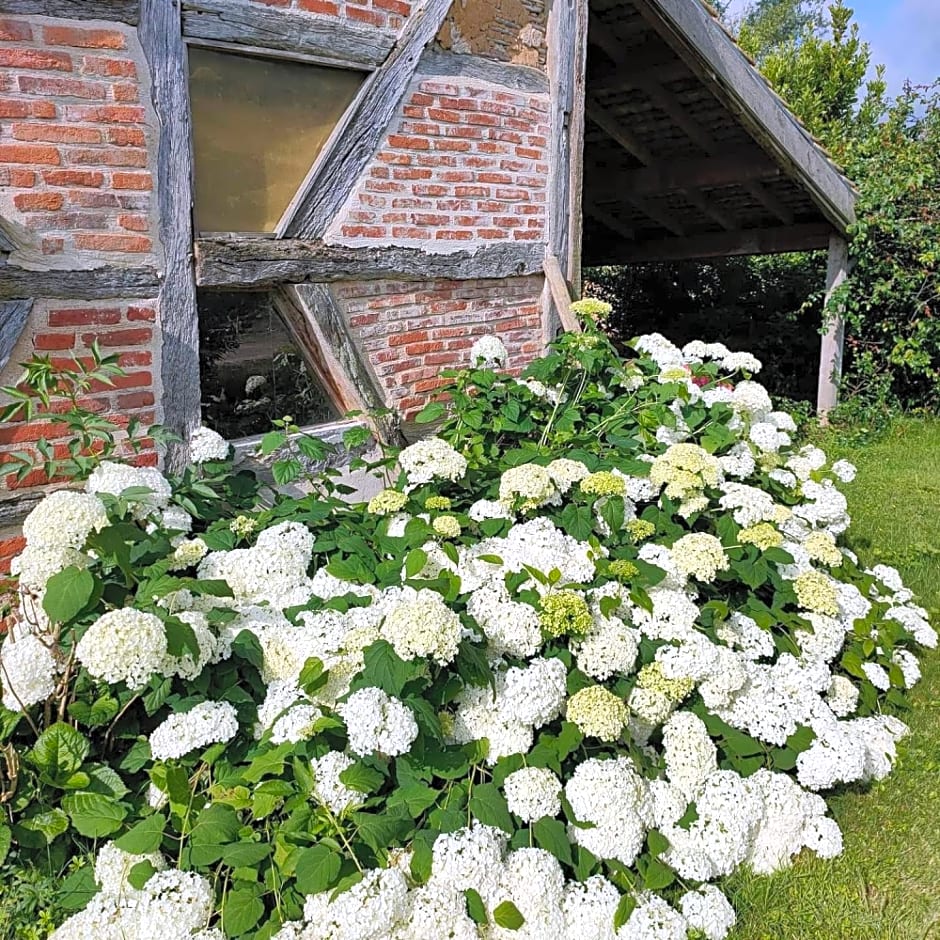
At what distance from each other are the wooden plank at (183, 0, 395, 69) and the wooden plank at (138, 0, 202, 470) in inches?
4.4

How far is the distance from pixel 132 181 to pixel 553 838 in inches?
102

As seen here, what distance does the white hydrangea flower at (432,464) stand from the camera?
9.45 feet

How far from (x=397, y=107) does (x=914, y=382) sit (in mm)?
5903

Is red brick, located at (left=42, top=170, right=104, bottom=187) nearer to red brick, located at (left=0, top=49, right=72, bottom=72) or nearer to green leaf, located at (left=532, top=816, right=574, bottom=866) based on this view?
red brick, located at (left=0, top=49, right=72, bottom=72)

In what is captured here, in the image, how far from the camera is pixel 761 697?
259 centimetres

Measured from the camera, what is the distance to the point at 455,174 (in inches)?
165

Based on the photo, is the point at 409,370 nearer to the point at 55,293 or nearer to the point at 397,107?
the point at 397,107

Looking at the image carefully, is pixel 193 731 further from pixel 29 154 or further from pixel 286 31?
pixel 286 31

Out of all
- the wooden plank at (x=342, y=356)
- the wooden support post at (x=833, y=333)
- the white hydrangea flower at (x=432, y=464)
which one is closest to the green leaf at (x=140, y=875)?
the white hydrangea flower at (x=432, y=464)

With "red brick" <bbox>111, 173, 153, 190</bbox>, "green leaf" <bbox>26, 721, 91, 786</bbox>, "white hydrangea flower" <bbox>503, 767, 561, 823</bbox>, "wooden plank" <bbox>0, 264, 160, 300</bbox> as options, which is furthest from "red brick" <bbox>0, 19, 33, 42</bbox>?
"white hydrangea flower" <bbox>503, 767, 561, 823</bbox>

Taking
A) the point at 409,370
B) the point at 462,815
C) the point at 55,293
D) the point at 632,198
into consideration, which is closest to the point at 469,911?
the point at 462,815

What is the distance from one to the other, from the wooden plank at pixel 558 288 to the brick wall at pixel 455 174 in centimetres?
16

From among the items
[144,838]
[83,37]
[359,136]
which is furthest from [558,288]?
[144,838]

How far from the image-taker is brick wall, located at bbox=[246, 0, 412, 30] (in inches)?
133
